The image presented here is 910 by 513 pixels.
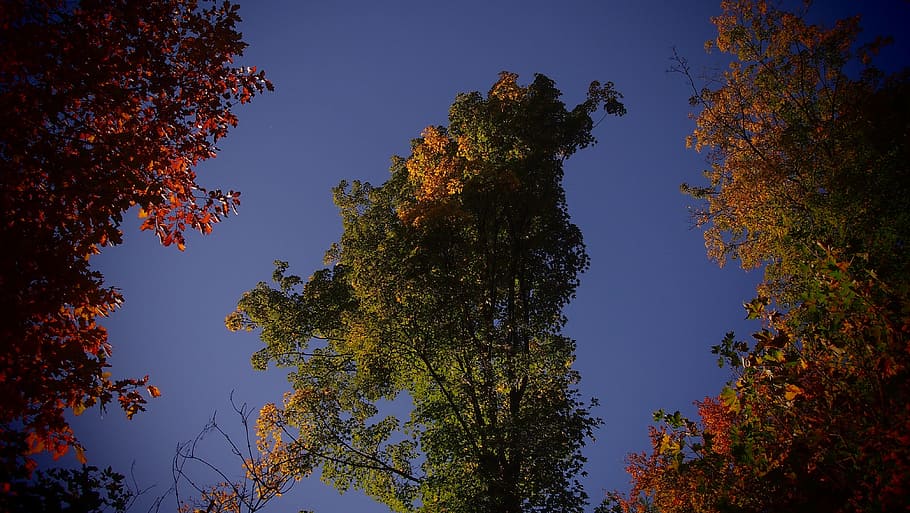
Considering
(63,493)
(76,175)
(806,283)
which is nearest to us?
(63,493)

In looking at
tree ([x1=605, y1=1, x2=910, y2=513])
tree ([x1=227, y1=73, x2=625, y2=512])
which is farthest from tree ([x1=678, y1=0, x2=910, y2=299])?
tree ([x1=227, y1=73, x2=625, y2=512])

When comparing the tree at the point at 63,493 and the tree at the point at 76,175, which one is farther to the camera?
the tree at the point at 76,175

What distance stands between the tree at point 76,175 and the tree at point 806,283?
6.93 m

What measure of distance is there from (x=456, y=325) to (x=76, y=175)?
8.70 metres

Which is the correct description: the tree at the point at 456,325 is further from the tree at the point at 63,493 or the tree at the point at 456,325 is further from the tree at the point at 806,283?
the tree at the point at 63,493

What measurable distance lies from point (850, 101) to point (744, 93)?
10.8ft

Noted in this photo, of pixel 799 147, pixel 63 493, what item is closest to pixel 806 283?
pixel 799 147

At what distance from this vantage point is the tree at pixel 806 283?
4.38m

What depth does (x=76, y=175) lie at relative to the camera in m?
4.93

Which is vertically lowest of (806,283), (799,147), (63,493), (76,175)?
(63,493)

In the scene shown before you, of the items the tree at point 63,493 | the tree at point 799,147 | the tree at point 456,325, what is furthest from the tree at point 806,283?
the tree at point 63,493

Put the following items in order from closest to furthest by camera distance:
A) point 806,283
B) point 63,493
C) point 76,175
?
point 63,493
point 76,175
point 806,283

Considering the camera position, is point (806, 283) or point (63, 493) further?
point (806, 283)

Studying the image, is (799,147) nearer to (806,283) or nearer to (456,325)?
(806,283)
